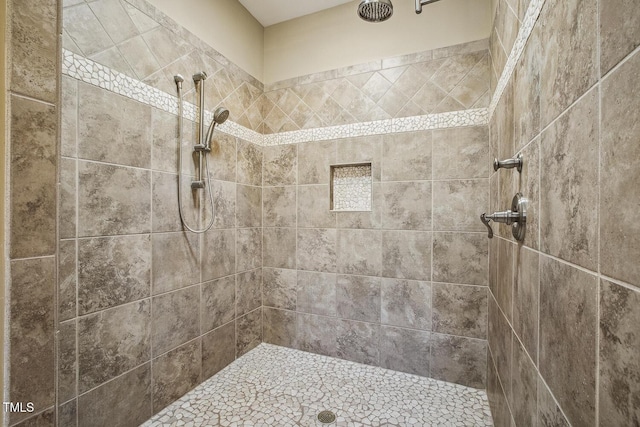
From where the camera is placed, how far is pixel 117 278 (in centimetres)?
129

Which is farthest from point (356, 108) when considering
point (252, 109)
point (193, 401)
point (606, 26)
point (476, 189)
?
point (193, 401)

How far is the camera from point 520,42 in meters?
0.99

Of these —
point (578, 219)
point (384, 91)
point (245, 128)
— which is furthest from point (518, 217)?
point (245, 128)

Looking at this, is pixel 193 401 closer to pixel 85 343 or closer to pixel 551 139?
pixel 85 343

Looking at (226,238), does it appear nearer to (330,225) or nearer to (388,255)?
(330,225)

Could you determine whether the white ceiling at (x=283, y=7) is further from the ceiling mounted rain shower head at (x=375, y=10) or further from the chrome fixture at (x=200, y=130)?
the chrome fixture at (x=200, y=130)

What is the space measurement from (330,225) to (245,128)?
975mm

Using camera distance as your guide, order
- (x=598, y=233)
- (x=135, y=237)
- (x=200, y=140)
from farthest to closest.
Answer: (x=200, y=140) → (x=135, y=237) → (x=598, y=233)

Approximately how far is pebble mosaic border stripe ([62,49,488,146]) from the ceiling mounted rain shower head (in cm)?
60

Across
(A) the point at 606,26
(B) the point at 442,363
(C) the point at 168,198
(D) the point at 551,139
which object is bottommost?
(B) the point at 442,363

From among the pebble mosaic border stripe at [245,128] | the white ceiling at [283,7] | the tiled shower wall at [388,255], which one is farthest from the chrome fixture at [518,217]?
the white ceiling at [283,7]

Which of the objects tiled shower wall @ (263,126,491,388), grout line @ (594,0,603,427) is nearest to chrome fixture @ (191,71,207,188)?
tiled shower wall @ (263,126,491,388)

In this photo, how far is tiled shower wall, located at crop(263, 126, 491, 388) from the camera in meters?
1.71

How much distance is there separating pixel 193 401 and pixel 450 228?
1831 mm
